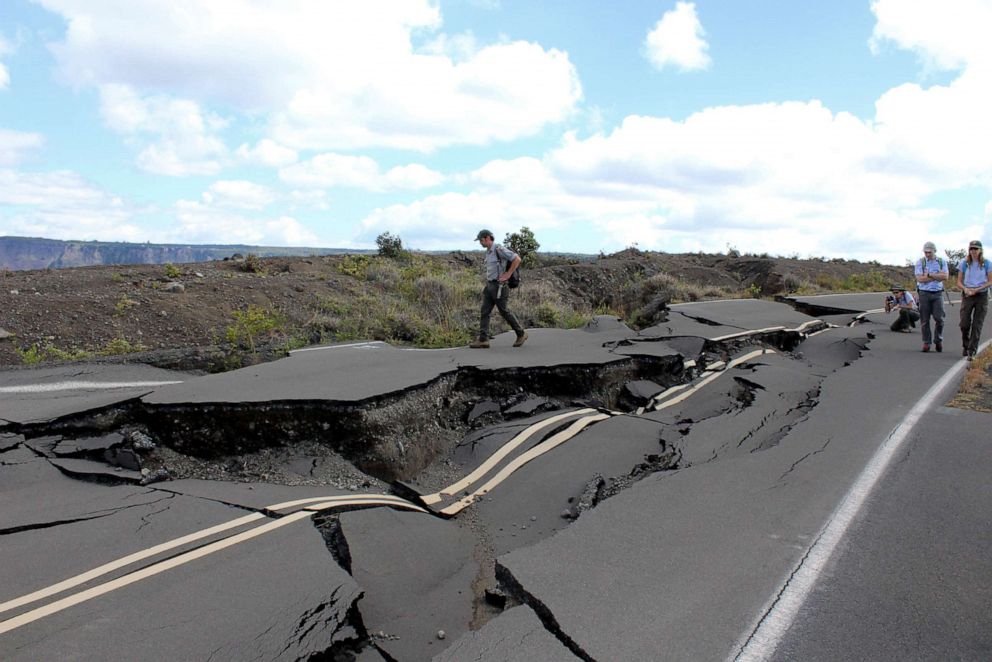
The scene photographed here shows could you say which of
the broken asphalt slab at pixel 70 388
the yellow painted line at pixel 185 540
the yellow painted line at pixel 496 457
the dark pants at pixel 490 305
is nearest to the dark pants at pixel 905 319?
the dark pants at pixel 490 305

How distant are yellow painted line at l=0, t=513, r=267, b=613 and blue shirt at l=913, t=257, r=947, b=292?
10.8 meters

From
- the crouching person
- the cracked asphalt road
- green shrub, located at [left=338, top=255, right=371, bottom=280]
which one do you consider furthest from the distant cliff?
the crouching person

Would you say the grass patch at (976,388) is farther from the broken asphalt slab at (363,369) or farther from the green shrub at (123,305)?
the green shrub at (123,305)

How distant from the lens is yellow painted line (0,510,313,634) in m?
3.35

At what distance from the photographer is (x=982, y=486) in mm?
4863

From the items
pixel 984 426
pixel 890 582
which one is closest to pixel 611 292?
pixel 984 426

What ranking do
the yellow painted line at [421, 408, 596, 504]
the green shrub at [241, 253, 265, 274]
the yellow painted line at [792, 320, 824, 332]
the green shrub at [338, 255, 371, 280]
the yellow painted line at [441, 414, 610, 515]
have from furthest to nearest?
1. the green shrub at [338, 255, 371, 280]
2. the green shrub at [241, 253, 265, 274]
3. the yellow painted line at [792, 320, 824, 332]
4. the yellow painted line at [421, 408, 596, 504]
5. the yellow painted line at [441, 414, 610, 515]

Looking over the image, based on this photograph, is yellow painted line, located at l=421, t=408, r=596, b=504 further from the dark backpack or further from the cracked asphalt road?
the dark backpack

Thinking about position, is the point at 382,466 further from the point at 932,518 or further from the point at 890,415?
the point at 890,415

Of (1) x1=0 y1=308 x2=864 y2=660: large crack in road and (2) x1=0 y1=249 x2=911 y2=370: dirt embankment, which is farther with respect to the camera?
(2) x1=0 y1=249 x2=911 y2=370: dirt embankment

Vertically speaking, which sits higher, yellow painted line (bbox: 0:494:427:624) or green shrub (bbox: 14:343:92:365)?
green shrub (bbox: 14:343:92:365)

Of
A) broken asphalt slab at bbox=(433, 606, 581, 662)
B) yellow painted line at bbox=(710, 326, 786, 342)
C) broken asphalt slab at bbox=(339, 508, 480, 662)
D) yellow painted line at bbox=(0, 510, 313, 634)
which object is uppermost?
yellow painted line at bbox=(710, 326, 786, 342)

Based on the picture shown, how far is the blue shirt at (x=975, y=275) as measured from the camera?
9.65 metres

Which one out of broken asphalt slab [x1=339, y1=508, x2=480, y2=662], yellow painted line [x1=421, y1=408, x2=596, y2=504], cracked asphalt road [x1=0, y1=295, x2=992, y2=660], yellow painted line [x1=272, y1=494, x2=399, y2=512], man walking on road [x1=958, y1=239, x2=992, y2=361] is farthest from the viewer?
man walking on road [x1=958, y1=239, x2=992, y2=361]
